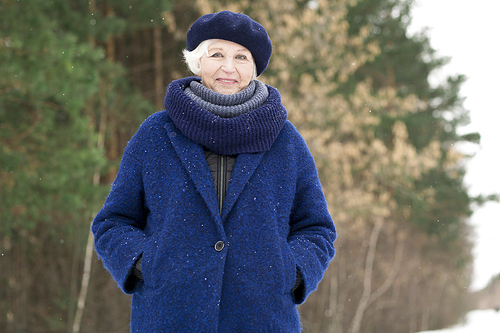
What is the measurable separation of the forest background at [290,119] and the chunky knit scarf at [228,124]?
3822 millimetres

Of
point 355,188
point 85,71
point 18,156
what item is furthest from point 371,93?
point 18,156

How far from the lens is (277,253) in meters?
1.59

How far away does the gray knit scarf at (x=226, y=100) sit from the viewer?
1.68m

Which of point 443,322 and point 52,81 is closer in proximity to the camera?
point 52,81

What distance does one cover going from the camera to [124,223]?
171 centimetres

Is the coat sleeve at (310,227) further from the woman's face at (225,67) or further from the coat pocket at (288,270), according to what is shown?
the woman's face at (225,67)

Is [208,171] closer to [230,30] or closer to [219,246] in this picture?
[219,246]

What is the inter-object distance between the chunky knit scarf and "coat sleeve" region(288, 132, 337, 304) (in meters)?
0.19

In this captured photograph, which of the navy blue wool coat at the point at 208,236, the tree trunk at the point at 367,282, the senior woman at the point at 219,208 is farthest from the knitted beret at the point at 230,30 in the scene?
the tree trunk at the point at 367,282

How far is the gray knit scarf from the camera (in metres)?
1.68

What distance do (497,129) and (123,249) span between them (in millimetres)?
17859

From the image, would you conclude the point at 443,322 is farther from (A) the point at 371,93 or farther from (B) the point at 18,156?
(B) the point at 18,156

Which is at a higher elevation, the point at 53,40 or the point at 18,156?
the point at 53,40

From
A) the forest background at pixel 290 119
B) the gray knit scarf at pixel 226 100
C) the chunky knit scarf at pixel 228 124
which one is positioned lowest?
the chunky knit scarf at pixel 228 124
